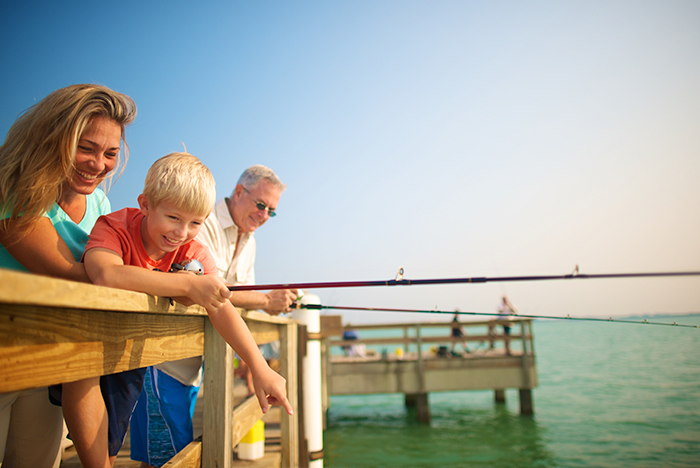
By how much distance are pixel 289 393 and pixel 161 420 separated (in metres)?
1.13

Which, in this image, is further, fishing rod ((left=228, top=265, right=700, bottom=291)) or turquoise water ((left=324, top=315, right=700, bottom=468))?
turquoise water ((left=324, top=315, right=700, bottom=468))

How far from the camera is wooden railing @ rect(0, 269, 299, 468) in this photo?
0.67m

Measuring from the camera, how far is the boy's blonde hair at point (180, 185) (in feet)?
4.61

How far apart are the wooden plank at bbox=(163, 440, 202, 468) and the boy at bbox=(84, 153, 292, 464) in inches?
9.2

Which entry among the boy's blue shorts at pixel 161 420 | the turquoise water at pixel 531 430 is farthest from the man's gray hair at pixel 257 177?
the turquoise water at pixel 531 430

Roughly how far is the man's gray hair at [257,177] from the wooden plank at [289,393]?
3.48 feet

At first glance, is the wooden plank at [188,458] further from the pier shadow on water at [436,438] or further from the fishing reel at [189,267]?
the pier shadow on water at [436,438]

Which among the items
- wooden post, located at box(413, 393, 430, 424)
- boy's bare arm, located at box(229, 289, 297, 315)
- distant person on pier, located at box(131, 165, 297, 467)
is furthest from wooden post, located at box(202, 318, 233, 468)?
wooden post, located at box(413, 393, 430, 424)

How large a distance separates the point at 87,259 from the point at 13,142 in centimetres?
44

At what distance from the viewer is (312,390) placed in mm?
3803

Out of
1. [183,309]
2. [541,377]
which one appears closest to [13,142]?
[183,309]

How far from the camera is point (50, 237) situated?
1234mm

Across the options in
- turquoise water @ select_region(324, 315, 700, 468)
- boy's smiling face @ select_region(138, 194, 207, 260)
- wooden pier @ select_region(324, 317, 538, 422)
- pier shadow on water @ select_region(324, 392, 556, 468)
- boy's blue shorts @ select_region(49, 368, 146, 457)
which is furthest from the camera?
wooden pier @ select_region(324, 317, 538, 422)

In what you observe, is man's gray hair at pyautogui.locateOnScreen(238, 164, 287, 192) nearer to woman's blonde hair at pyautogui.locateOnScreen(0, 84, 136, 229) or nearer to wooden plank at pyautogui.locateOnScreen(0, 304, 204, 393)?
woman's blonde hair at pyautogui.locateOnScreen(0, 84, 136, 229)
